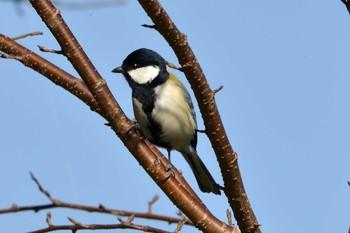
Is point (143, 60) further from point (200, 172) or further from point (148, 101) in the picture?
point (200, 172)

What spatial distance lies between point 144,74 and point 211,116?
5.47ft

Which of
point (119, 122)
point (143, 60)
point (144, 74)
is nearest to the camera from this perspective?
point (119, 122)

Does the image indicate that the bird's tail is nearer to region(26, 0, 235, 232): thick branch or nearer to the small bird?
the small bird

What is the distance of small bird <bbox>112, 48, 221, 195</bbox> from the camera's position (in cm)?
355

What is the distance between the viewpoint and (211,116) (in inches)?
81.6

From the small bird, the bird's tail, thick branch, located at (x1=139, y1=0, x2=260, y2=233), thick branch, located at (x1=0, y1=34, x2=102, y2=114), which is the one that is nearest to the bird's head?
the small bird

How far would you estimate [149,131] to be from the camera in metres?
3.66

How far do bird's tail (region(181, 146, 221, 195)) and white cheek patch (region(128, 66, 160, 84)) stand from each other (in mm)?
629

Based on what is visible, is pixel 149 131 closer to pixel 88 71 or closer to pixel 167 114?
pixel 167 114

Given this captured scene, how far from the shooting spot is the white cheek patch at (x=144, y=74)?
143 inches

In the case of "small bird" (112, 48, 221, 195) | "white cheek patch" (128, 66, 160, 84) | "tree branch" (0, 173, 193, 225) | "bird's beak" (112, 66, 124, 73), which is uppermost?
Result: "bird's beak" (112, 66, 124, 73)

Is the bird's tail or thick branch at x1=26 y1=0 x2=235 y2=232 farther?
the bird's tail

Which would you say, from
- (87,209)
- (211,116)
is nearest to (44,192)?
(87,209)

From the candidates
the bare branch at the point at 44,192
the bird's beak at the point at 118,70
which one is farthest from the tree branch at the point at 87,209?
the bird's beak at the point at 118,70
